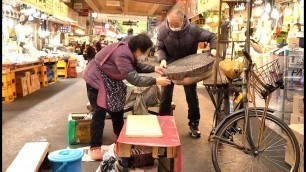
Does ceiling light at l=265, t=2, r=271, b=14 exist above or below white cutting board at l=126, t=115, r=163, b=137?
above

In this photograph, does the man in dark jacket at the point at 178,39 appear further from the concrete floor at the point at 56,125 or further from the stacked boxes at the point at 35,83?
the stacked boxes at the point at 35,83

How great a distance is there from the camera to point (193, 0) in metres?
11.0

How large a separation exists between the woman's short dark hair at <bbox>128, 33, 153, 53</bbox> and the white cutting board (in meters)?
0.82

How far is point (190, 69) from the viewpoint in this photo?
3.44 meters

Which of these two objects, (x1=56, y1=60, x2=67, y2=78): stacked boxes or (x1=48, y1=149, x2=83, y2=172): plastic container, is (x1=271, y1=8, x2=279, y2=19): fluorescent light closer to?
(x1=48, y1=149, x2=83, y2=172): plastic container

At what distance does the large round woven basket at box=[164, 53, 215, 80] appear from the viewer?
3428 mm

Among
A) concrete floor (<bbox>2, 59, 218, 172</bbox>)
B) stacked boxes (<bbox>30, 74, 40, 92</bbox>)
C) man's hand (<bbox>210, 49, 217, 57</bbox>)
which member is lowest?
concrete floor (<bbox>2, 59, 218, 172</bbox>)

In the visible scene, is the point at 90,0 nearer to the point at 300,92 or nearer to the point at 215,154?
the point at 300,92

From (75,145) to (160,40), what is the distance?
2006 millimetres

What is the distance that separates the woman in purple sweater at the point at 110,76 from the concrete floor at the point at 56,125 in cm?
58

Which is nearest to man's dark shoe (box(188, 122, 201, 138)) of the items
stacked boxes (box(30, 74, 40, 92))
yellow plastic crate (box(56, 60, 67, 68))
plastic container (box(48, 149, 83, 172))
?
plastic container (box(48, 149, 83, 172))

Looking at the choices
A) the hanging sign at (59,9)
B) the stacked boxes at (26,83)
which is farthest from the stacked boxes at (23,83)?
the hanging sign at (59,9)

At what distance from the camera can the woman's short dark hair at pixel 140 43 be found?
12.0 ft

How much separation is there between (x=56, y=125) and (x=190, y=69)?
3.50m
